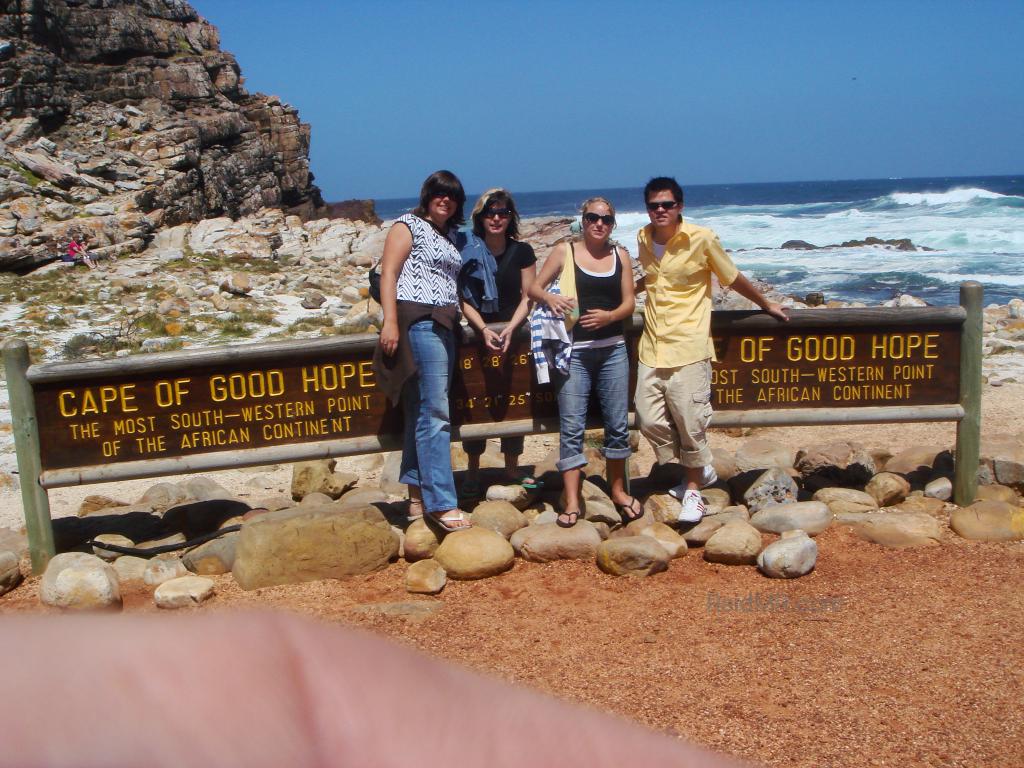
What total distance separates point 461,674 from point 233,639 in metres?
0.14

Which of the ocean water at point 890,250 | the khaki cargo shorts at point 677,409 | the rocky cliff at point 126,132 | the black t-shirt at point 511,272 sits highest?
the rocky cliff at point 126,132

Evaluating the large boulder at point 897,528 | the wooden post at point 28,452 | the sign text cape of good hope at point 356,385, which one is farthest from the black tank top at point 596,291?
the wooden post at point 28,452

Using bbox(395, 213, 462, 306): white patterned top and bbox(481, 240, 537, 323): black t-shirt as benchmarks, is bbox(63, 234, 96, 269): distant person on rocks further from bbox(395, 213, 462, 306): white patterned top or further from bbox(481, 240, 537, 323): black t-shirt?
bbox(395, 213, 462, 306): white patterned top

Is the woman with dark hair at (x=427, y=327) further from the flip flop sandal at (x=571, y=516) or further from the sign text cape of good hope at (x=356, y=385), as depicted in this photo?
the flip flop sandal at (x=571, y=516)

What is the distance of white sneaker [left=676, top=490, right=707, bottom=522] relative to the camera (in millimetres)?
5551

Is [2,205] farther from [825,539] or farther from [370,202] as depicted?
[370,202]

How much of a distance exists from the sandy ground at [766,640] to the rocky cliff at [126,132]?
55.5ft

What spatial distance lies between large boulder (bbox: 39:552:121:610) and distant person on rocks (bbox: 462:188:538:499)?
245 cm

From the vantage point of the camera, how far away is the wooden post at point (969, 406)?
589 centimetres

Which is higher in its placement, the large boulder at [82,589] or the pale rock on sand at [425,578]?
the large boulder at [82,589]

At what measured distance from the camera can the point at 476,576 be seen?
16.7ft

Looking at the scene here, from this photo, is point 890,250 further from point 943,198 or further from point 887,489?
point 887,489

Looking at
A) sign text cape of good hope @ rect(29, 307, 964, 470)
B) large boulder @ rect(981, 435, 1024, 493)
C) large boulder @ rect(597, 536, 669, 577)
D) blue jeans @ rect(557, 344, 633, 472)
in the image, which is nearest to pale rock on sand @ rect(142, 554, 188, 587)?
sign text cape of good hope @ rect(29, 307, 964, 470)

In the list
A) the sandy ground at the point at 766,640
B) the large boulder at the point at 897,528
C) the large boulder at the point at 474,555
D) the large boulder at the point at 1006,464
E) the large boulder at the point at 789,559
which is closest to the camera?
the sandy ground at the point at 766,640
